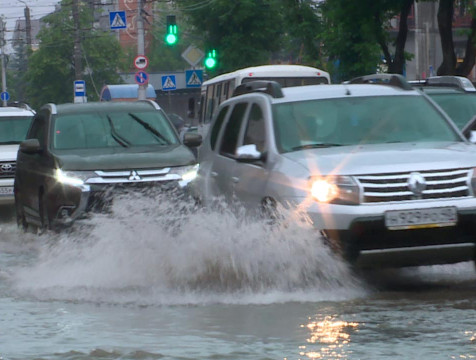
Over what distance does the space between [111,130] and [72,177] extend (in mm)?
1410

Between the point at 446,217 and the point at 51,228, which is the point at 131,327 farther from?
the point at 51,228

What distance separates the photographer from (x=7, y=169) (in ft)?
59.1

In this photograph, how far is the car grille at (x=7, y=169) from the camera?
1798 centimetres

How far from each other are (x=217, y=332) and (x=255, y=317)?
59 cm

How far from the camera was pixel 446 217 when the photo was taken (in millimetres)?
8758

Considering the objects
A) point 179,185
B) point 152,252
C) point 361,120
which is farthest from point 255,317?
point 179,185

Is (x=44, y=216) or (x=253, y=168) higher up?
(x=253, y=168)

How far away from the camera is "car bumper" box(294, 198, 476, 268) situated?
8.66 m

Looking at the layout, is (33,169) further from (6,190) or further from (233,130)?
(233,130)

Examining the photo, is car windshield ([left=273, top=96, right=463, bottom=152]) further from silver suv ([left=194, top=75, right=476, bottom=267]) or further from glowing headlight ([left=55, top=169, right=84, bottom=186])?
glowing headlight ([left=55, top=169, right=84, bottom=186])

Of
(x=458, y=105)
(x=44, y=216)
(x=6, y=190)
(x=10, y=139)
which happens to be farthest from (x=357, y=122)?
(x=10, y=139)

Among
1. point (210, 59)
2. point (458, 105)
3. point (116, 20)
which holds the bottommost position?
point (210, 59)

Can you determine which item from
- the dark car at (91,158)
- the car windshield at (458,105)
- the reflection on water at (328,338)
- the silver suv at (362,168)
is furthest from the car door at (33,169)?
the reflection on water at (328,338)

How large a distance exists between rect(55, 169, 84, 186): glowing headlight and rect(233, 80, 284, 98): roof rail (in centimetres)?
199
